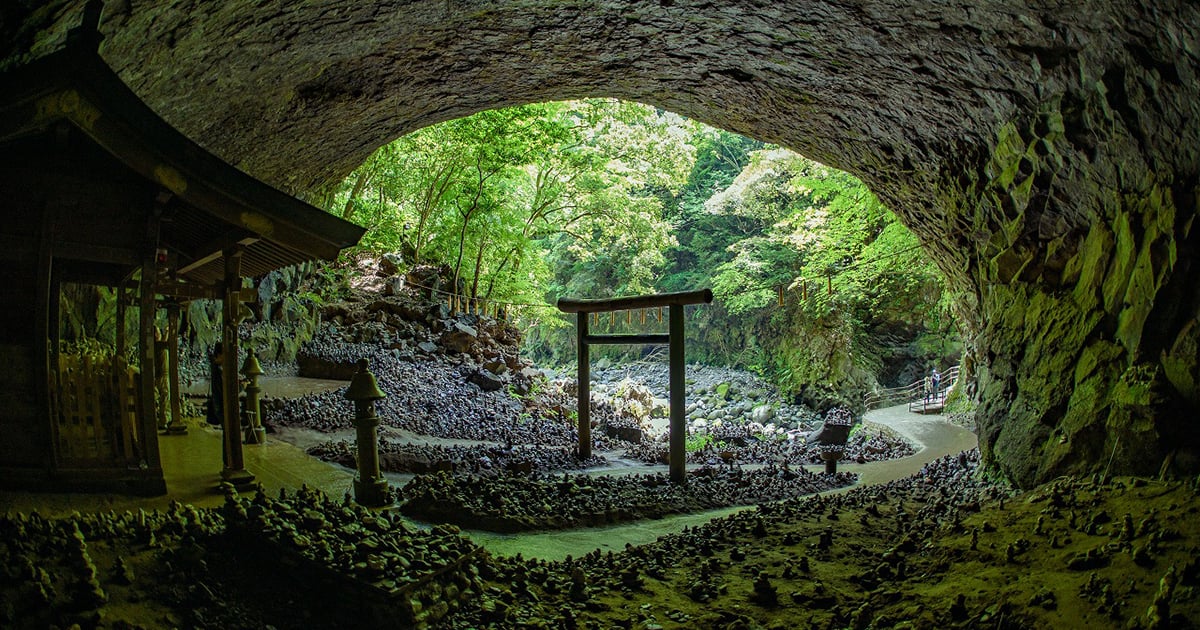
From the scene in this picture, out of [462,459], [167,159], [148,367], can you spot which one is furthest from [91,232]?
[462,459]

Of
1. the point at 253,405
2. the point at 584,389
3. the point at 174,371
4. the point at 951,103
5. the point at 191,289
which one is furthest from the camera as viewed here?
the point at 584,389

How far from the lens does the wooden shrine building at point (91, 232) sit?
3746mm

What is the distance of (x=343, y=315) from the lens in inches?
636

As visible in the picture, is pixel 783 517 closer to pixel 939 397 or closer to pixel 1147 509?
pixel 1147 509

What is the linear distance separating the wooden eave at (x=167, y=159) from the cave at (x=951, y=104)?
55cm

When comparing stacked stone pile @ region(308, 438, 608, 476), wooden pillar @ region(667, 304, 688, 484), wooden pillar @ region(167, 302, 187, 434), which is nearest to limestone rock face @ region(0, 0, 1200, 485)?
wooden pillar @ region(167, 302, 187, 434)

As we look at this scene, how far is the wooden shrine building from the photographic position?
3.75 metres

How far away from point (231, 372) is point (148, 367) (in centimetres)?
74

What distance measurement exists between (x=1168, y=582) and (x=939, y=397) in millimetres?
16588

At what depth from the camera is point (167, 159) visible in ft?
13.1

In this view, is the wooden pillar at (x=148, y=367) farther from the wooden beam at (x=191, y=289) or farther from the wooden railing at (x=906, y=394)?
the wooden railing at (x=906, y=394)

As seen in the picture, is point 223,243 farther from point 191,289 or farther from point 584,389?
point 584,389

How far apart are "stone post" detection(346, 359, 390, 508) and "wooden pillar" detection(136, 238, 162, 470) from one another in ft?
4.65

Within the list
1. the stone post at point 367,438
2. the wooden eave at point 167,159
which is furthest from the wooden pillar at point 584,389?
the wooden eave at point 167,159
